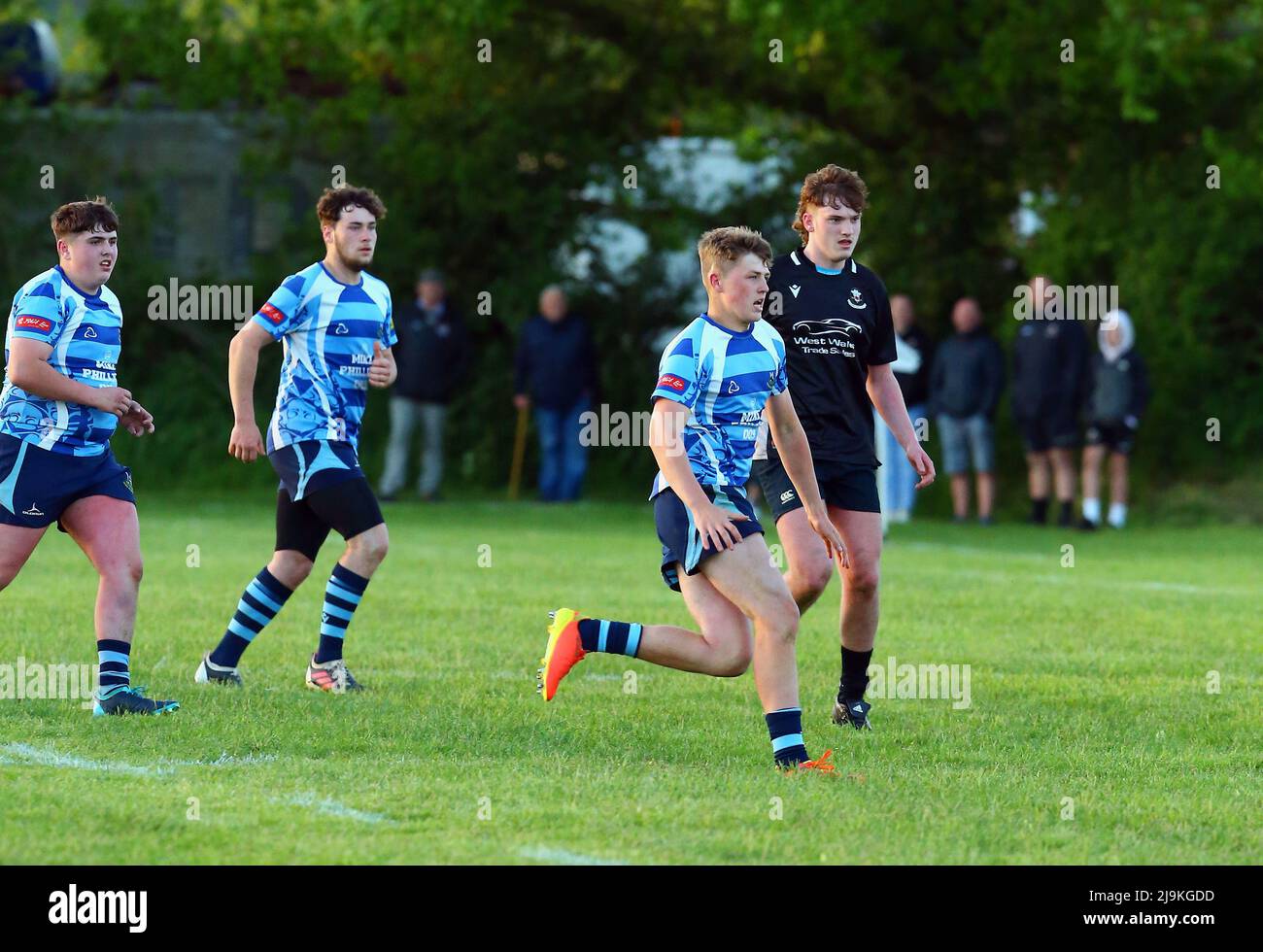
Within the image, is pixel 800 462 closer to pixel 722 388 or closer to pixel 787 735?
pixel 722 388

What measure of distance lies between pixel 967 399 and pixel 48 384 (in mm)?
13411

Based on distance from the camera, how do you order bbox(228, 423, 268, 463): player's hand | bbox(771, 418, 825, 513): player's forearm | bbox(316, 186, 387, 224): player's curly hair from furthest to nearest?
bbox(316, 186, 387, 224): player's curly hair < bbox(228, 423, 268, 463): player's hand < bbox(771, 418, 825, 513): player's forearm

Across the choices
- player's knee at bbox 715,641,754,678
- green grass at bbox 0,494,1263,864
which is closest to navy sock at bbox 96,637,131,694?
green grass at bbox 0,494,1263,864

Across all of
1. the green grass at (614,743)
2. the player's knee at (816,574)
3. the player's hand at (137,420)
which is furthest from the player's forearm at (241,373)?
the player's knee at (816,574)

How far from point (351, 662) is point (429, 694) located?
45.7 inches

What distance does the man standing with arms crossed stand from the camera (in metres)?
7.57

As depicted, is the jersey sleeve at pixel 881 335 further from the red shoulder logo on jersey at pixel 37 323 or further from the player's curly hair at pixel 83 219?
the red shoulder logo on jersey at pixel 37 323

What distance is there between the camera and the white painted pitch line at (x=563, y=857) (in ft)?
16.9

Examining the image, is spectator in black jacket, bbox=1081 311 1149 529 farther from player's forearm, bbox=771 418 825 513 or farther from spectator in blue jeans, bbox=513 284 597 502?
player's forearm, bbox=771 418 825 513

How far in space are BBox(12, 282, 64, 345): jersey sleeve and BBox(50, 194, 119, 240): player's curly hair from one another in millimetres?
229

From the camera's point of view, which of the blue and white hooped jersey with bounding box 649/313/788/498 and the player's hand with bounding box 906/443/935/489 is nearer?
the blue and white hooped jersey with bounding box 649/313/788/498

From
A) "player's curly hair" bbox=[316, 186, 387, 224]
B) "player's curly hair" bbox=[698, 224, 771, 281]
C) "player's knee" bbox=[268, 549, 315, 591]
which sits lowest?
"player's knee" bbox=[268, 549, 315, 591]
